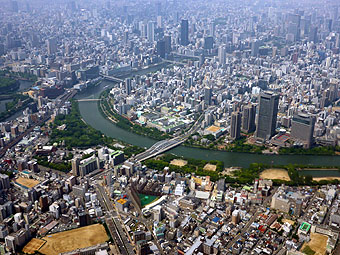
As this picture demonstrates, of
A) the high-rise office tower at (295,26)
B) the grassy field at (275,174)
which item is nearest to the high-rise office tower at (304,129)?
the grassy field at (275,174)

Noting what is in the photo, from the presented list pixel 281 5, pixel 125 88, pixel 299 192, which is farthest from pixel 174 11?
pixel 299 192

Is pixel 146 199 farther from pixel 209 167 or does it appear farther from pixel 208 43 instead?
pixel 208 43

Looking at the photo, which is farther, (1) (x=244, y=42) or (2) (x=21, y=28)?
(2) (x=21, y=28)

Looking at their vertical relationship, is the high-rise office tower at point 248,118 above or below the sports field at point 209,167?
above

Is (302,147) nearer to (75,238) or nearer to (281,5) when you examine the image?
(75,238)

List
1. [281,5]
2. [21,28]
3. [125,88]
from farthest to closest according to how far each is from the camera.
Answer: [281,5] < [21,28] < [125,88]

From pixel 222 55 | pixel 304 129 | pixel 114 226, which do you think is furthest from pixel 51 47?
pixel 114 226

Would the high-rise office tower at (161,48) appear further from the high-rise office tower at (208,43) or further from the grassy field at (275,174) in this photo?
the grassy field at (275,174)

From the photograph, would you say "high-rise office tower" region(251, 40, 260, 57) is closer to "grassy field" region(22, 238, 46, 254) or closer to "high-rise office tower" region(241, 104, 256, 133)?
"high-rise office tower" region(241, 104, 256, 133)
